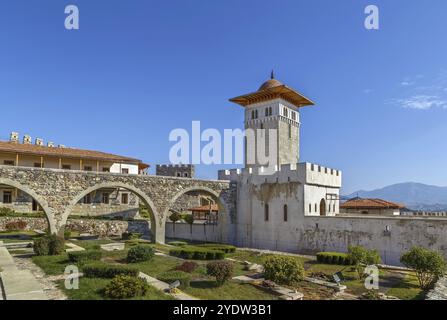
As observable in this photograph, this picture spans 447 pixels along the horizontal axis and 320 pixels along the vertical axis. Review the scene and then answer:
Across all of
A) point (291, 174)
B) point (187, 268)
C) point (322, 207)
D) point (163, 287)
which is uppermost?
point (291, 174)

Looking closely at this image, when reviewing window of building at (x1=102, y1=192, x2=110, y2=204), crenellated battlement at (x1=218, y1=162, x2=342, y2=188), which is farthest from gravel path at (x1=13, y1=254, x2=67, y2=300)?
window of building at (x1=102, y1=192, x2=110, y2=204)

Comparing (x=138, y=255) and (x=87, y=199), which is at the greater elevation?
(x=87, y=199)

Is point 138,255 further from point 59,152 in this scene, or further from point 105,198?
point 105,198

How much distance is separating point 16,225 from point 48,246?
17.8m

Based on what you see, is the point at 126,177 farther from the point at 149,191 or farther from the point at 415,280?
the point at 415,280

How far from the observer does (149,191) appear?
3173 cm

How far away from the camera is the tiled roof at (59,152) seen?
128 ft

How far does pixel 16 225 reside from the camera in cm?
3584

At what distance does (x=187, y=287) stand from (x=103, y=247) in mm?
14578

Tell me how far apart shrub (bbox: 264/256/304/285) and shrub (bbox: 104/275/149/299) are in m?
6.13

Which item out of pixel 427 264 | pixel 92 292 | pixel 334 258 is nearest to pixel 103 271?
pixel 92 292

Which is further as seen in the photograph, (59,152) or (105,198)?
(105,198)

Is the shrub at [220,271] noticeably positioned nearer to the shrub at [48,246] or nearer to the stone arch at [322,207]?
the shrub at [48,246]
